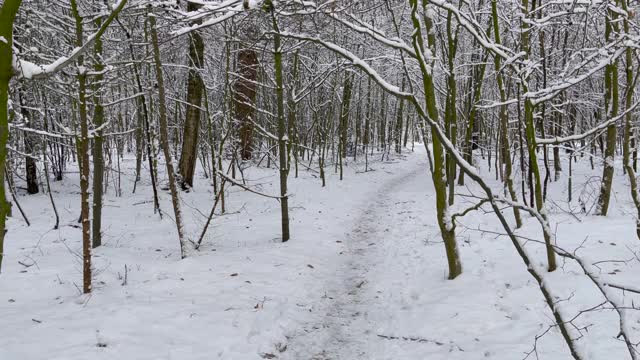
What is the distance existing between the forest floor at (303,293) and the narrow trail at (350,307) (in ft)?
0.08

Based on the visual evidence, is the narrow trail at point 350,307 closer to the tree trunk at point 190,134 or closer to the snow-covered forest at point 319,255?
→ the snow-covered forest at point 319,255

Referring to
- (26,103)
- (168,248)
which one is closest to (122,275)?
(168,248)

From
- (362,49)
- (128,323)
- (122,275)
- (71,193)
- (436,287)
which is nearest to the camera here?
(128,323)

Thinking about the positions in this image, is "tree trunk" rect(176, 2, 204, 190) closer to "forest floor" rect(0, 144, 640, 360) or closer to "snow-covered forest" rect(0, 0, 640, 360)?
"snow-covered forest" rect(0, 0, 640, 360)

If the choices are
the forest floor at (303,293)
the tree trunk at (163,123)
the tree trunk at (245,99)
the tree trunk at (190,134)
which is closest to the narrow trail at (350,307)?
the forest floor at (303,293)

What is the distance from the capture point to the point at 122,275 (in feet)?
21.8

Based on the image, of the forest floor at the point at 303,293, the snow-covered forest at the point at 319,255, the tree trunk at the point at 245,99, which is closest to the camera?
the snow-covered forest at the point at 319,255

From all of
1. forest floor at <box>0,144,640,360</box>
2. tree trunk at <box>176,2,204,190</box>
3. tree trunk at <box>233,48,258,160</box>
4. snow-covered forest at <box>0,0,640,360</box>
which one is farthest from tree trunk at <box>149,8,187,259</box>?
tree trunk at <box>233,48,258,160</box>

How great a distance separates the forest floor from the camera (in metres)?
4.56

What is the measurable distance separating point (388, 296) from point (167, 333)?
310 centimetres

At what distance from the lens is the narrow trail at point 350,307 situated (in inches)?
193

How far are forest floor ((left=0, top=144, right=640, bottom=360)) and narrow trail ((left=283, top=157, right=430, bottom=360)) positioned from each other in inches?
0.9

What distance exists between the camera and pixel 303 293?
20.9 feet

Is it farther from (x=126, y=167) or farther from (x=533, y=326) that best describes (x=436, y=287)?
(x=126, y=167)
